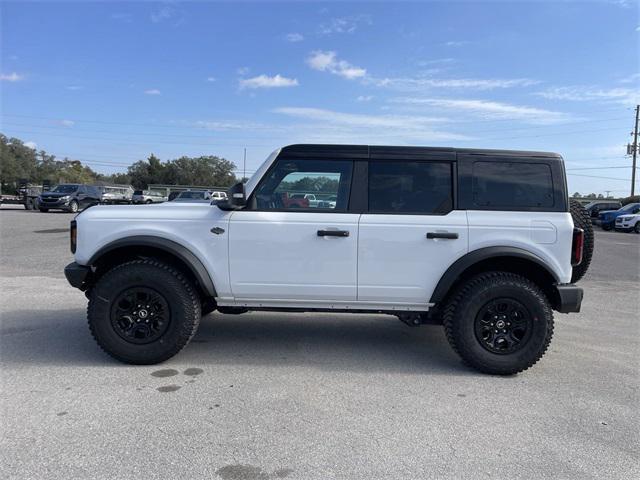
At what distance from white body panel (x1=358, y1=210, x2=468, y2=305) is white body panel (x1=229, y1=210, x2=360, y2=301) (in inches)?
4.6

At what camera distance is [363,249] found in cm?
418

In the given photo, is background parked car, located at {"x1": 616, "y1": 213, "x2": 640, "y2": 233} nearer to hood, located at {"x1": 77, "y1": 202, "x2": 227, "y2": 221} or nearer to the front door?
the front door

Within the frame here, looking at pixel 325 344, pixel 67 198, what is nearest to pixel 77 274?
pixel 325 344

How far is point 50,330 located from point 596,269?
37.5 feet

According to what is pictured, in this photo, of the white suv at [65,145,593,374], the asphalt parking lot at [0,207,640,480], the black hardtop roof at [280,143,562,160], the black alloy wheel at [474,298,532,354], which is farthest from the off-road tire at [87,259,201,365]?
the black alloy wheel at [474,298,532,354]

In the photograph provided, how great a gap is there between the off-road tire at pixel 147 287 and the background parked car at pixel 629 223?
3031cm

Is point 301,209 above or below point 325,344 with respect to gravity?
above

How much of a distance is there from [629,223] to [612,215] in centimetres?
216

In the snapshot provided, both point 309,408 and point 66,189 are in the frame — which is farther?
point 66,189

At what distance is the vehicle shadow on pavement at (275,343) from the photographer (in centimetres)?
437

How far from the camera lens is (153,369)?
4.16m

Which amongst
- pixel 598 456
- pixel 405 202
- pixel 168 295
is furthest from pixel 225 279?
pixel 598 456

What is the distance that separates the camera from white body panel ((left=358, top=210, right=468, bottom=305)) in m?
4.17

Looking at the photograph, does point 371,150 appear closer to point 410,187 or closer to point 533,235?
point 410,187
